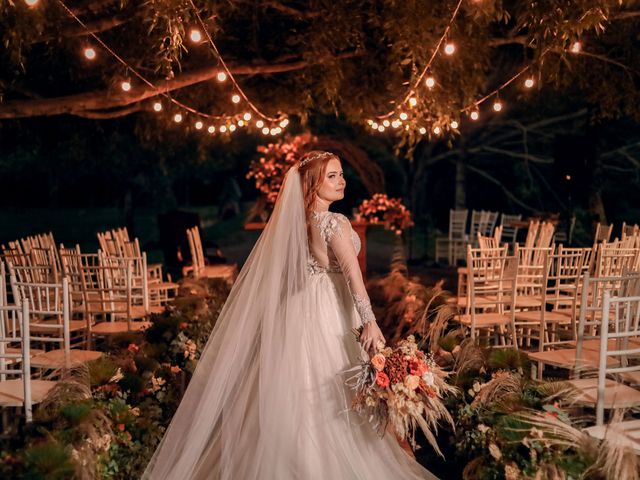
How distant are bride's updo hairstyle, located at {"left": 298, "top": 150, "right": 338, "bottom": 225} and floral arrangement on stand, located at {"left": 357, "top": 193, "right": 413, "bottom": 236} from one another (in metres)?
5.64

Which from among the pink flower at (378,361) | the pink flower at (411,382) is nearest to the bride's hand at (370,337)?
the pink flower at (378,361)

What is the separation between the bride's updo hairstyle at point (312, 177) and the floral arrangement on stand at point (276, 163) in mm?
5665

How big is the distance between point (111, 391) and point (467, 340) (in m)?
2.21

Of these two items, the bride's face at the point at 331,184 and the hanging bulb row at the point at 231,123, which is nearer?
the bride's face at the point at 331,184

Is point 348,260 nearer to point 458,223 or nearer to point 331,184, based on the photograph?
point 331,184

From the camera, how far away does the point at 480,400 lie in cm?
421

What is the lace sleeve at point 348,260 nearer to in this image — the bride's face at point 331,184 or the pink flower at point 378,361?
the bride's face at point 331,184

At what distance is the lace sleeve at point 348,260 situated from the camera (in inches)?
156

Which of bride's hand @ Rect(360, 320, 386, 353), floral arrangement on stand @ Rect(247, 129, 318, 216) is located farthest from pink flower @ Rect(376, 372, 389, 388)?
floral arrangement on stand @ Rect(247, 129, 318, 216)

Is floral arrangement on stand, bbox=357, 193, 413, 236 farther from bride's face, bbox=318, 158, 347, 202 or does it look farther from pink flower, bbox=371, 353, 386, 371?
pink flower, bbox=371, 353, 386, 371

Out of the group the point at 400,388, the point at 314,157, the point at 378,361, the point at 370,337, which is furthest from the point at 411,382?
the point at 314,157

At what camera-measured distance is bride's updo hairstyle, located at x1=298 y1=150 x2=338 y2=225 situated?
13.8 feet

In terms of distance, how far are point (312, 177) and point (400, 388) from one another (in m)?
1.22

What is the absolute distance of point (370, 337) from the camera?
3902 millimetres
